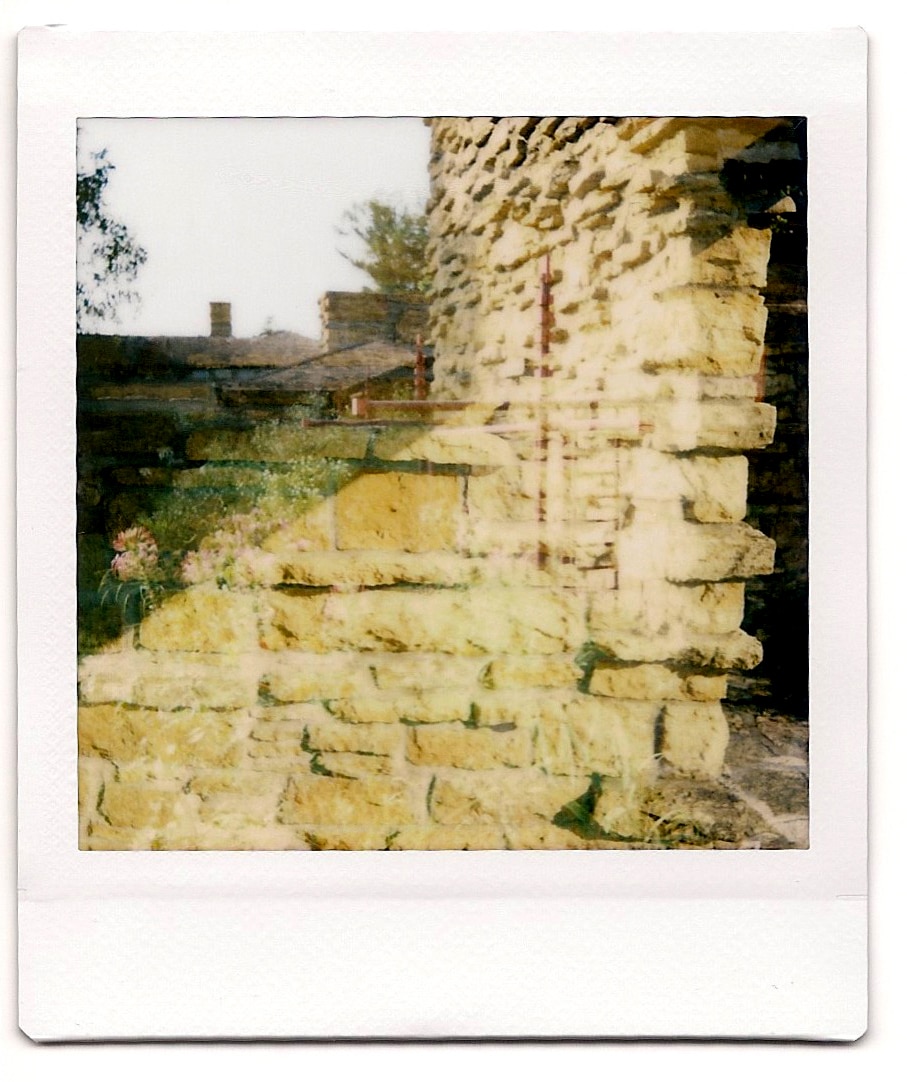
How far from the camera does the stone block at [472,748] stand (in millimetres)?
1761

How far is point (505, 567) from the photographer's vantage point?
5.74 feet

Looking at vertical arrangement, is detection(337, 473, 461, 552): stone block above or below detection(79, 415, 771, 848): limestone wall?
above

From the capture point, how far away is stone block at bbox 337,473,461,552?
1.75 m

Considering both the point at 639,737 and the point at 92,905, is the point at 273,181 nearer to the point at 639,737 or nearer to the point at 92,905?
the point at 639,737

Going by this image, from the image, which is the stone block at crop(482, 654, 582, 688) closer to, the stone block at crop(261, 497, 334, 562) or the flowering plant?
the stone block at crop(261, 497, 334, 562)

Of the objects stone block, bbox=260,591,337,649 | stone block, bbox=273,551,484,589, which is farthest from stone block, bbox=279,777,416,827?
stone block, bbox=273,551,484,589

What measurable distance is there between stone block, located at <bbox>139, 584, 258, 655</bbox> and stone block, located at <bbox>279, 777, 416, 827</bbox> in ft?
0.80

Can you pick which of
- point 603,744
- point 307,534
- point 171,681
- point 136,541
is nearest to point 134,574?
point 136,541

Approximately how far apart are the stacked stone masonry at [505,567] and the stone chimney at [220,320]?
158 mm

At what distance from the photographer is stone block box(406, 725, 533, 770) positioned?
5.78 feet

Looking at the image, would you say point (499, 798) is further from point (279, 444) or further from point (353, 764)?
point (279, 444)

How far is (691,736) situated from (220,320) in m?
1.00

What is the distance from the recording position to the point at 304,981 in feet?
5.80

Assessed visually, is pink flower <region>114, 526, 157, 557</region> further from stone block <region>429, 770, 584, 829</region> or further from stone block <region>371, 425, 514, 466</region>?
stone block <region>429, 770, 584, 829</region>
